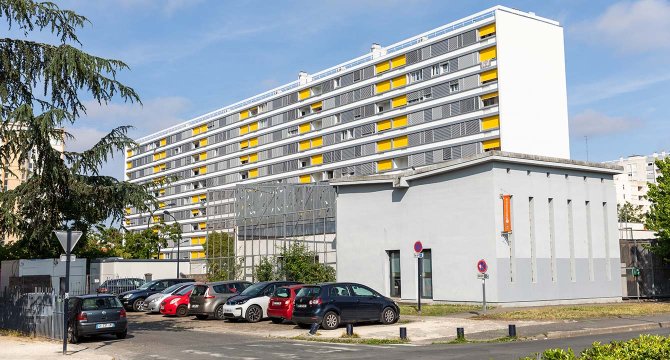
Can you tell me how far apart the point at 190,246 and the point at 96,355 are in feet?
330

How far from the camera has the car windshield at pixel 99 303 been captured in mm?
20594

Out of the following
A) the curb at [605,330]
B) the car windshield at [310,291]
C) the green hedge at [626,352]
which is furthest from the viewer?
the car windshield at [310,291]

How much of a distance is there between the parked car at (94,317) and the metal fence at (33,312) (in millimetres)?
442

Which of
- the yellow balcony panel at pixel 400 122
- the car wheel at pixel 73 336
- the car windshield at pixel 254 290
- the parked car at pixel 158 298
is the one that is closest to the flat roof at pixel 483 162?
the parked car at pixel 158 298

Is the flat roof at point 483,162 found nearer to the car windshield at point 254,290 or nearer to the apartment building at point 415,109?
the car windshield at point 254,290

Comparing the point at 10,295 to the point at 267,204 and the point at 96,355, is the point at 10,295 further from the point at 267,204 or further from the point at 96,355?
the point at 267,204

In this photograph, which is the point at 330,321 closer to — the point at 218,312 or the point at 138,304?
the point at 218,312

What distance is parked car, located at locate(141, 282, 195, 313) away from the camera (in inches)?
1268

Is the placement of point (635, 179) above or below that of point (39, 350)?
above

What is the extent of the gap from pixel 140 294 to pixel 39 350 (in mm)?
17299

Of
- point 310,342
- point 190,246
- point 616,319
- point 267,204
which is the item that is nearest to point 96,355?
point 310,342

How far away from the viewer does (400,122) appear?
260 ft

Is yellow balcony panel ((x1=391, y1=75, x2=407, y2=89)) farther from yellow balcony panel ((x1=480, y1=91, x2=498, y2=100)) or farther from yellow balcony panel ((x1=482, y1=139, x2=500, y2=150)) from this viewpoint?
yellow balcony panel ((x1=482, y1=139, x2=500, y2=150))

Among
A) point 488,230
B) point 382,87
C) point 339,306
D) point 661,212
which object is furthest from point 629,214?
point 339,306
